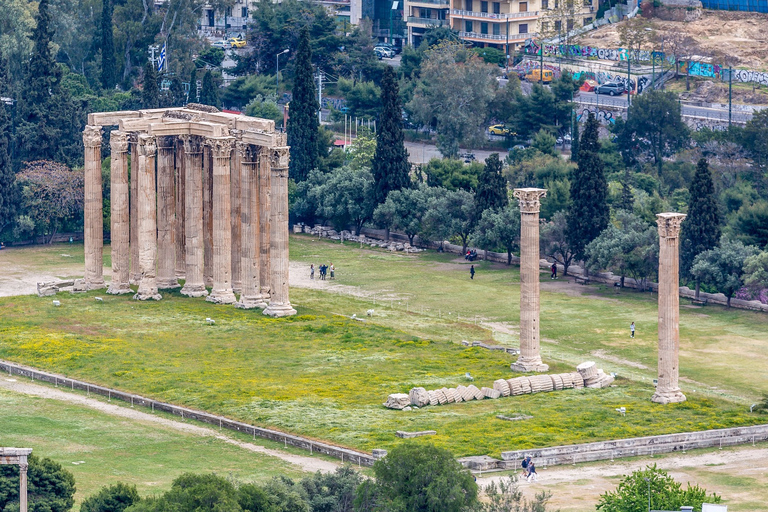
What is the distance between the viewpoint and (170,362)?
126875mm

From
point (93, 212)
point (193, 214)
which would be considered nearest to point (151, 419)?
point (193, 214)

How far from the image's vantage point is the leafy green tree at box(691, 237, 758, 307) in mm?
147000

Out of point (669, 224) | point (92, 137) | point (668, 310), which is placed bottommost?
point (668, 310)

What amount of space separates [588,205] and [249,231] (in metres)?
30.1

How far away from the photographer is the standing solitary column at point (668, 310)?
117 metres

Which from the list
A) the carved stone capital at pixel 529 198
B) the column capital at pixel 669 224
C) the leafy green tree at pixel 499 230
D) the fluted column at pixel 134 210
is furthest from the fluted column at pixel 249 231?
the column capital at pixel 669 224

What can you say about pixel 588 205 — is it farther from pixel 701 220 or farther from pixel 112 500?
pixel 112 500

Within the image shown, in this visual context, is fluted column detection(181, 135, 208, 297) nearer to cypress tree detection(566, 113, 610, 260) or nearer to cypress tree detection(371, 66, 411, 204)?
cypress tree detection(371, 66, 411, 204)

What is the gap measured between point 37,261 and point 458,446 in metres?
69.4

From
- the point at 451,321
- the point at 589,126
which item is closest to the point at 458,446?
the point at 451,321

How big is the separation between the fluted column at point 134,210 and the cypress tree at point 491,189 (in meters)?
31.7

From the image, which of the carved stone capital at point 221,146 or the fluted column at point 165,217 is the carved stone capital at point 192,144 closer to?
the carved stone capital at point 221,146

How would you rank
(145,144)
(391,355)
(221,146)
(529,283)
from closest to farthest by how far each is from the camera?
1. (529,283)
2. (391,355)
3. (221,146)
4. (145,144)

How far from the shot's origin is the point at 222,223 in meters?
144
